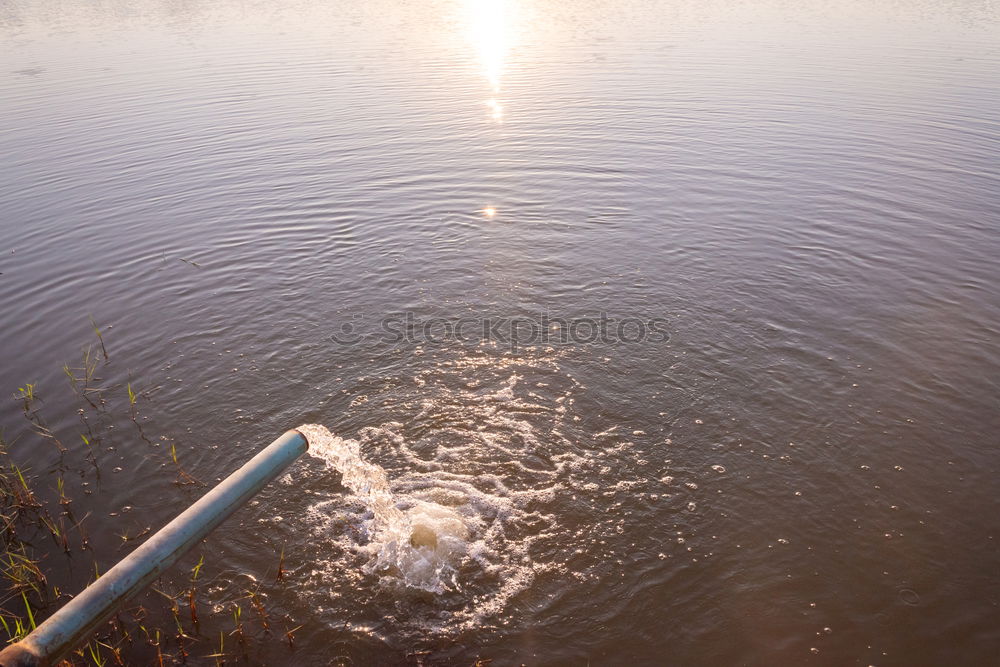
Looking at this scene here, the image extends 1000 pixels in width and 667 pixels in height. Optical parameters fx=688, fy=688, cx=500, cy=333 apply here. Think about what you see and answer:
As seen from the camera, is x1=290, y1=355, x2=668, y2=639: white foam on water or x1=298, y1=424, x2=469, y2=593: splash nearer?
x1=290, y1=355, x2=668, y2=639: white foam on water

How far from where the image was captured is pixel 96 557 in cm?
948

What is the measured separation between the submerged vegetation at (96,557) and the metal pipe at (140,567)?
2063 mm


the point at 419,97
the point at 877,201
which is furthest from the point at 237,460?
the point at 419,97

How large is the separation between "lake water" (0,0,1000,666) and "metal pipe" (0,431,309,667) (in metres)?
2.22

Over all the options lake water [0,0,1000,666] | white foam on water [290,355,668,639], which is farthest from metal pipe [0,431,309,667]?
white foam on water [290,355,668,639]

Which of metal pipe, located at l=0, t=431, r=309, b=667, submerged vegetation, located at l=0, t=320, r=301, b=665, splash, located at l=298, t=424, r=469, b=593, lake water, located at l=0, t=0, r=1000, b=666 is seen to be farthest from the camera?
splash, located at l=298, t=424, r=469, b=593

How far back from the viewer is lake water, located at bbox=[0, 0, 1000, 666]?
8.61 metres

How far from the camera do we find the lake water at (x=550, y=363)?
28.2ft

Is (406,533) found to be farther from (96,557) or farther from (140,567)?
(96,557)

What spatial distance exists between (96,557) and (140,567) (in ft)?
12.7

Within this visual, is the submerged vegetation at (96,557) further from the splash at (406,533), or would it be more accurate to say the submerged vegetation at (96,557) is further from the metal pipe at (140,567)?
the metal pipe at (140,567)

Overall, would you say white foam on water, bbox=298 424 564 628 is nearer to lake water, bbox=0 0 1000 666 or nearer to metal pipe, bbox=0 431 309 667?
lake water, bbox=0 0 1000 666

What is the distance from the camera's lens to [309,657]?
26.3ft

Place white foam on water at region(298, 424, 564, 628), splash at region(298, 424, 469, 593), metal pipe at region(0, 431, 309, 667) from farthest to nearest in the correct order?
splash at region(298, 424, 469, 593)
white foam on water at region(298, 424, 564, 628)
metal pipe at region(0, 431, 309, 667)
